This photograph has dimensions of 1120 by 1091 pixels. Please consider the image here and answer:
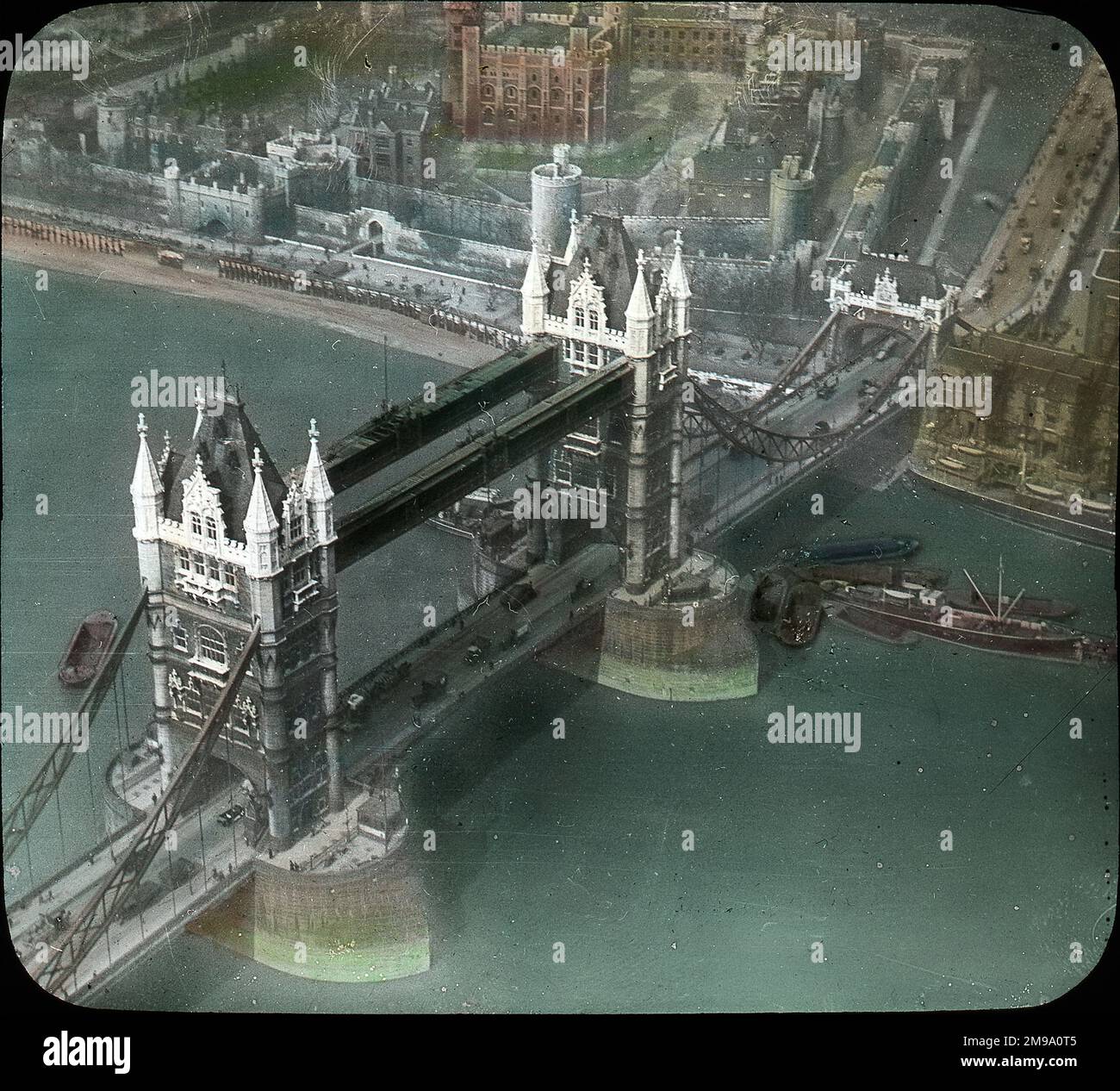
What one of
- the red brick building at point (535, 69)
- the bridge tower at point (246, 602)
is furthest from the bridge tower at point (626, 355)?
the bridge tower at point (246, 602)

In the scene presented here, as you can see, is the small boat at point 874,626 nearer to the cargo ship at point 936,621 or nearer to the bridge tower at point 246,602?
the cargo ship at point 936,621

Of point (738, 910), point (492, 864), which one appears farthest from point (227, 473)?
point (738, 910)

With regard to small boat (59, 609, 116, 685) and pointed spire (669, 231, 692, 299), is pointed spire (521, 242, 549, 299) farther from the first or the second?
small boat (59, 609, 116, 685)

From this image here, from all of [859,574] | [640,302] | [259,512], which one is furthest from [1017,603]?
[259,512]

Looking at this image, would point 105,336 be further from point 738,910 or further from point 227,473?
point 738,910

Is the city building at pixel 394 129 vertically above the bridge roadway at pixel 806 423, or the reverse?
the city building at pixel 394 129
